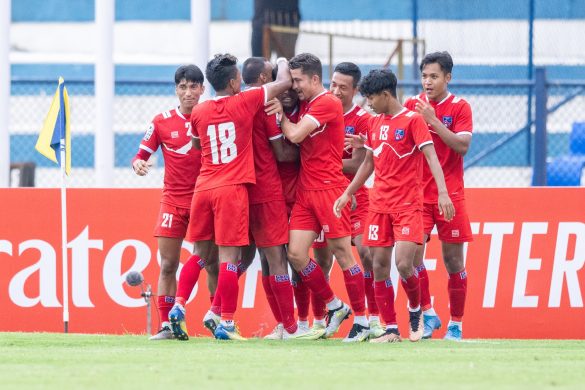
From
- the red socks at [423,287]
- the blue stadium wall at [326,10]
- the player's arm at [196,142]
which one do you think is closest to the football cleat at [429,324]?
the red socks at [423,287]

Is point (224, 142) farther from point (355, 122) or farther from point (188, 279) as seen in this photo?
point (355, 122)

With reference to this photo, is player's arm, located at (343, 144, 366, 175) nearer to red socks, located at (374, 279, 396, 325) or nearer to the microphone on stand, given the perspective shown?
red socks, located at (374, 279, 396, 325)

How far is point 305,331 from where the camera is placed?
1038 centimetres

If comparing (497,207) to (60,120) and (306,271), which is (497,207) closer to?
(306,271)

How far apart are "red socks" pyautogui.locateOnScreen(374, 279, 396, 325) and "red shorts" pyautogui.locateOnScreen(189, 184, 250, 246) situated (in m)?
1.07

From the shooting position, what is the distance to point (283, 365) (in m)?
7.77

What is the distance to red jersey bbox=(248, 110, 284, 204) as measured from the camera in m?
9.76

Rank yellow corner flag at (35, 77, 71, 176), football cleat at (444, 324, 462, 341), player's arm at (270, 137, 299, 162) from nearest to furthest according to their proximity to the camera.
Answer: player's arm at (270, 137, 299, 162), football cleat at (444, 324, 462, 341), yellow corner flag at (35, 77, 71, 176)

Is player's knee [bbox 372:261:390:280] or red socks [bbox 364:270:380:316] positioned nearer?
player's knee [bbox 372:261:390:280]

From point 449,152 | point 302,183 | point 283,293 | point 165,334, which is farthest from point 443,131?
point 165,334

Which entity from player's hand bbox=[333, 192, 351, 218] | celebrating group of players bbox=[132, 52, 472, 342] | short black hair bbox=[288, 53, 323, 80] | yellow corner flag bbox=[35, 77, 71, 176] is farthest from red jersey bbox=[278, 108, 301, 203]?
yellow corner flag bbox=[35, 77, 71, 176]

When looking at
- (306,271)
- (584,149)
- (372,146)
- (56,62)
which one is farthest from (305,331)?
(56,62)

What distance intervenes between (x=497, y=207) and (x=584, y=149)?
4.07m

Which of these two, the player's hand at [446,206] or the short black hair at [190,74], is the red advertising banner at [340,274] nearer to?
the short black hair at [190,74]
